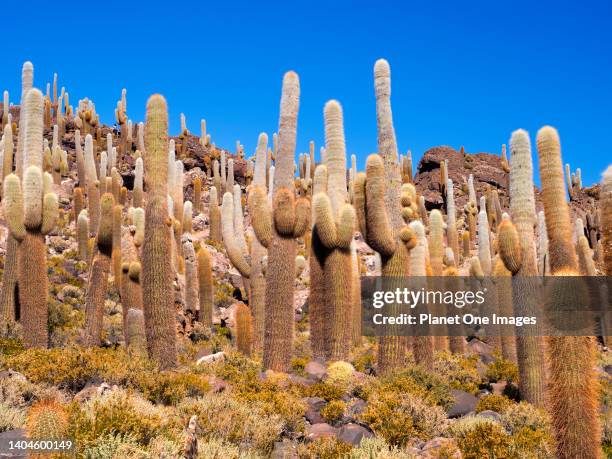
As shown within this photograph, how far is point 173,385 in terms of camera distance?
8.72m

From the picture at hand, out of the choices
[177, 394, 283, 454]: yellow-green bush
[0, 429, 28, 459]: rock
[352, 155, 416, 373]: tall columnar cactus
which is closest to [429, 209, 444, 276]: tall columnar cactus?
[352, 155, 416, 373]: tall columnar cactus

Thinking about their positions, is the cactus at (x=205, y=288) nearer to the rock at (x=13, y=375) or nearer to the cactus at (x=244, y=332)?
the cactus at (x=244, y=332)

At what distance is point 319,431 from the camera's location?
326 inches

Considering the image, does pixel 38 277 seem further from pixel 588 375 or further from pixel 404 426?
pixel 588 375

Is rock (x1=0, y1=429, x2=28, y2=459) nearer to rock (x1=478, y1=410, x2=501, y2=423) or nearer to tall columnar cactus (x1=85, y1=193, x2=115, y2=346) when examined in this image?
rock (x1=478, y1=410, x2=501, y2=423)

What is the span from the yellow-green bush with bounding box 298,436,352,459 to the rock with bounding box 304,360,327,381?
4420mm

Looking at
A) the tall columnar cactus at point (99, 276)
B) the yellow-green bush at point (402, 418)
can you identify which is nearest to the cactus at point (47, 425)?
the yellow-green bush at point (402, 418)

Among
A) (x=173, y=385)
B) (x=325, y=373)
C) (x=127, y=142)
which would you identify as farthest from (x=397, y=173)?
(x=127, y=142)

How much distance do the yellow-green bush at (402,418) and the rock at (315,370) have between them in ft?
8.03

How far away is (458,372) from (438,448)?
6298mm

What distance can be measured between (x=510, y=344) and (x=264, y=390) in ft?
28.8

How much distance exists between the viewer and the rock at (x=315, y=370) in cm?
1162

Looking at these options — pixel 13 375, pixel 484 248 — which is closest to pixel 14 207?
pixel 13 375

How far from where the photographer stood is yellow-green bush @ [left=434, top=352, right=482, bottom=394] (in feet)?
41.7
